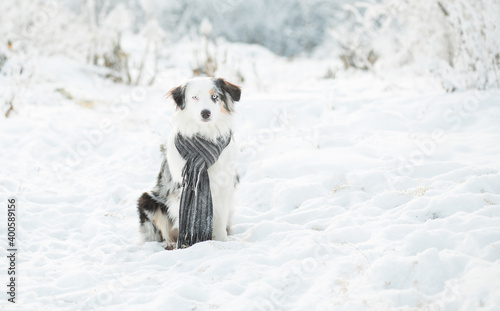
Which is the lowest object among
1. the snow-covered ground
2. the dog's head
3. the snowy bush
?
the snow-covered ground

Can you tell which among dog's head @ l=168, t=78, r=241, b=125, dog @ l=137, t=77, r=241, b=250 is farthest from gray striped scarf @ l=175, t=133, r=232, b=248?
dog's head @ l=168, t=78, r=241, b=125

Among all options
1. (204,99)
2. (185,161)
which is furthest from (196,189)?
(204,99)

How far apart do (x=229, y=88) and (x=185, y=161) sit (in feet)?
2.73

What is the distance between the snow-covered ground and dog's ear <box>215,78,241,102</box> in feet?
4.27

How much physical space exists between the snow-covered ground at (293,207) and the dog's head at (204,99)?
116 centimetres

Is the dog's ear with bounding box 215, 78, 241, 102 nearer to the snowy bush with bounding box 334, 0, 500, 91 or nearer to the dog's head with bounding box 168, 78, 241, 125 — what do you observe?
the dog's head with bounding box 168, 78, 241, 125

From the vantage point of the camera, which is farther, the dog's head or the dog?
the dog

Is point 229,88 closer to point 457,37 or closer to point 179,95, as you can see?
point 179,95

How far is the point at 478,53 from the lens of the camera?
242 inches

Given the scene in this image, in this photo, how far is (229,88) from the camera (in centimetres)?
385

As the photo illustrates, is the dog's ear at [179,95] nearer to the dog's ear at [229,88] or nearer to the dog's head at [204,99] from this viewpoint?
the dog's head at [204,99]

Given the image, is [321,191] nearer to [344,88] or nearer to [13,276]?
[13,276]

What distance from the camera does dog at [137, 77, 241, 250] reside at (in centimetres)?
367

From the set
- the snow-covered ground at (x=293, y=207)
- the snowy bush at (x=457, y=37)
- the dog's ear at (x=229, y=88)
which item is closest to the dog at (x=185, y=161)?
the dog's ear at (x=229, y=88)
